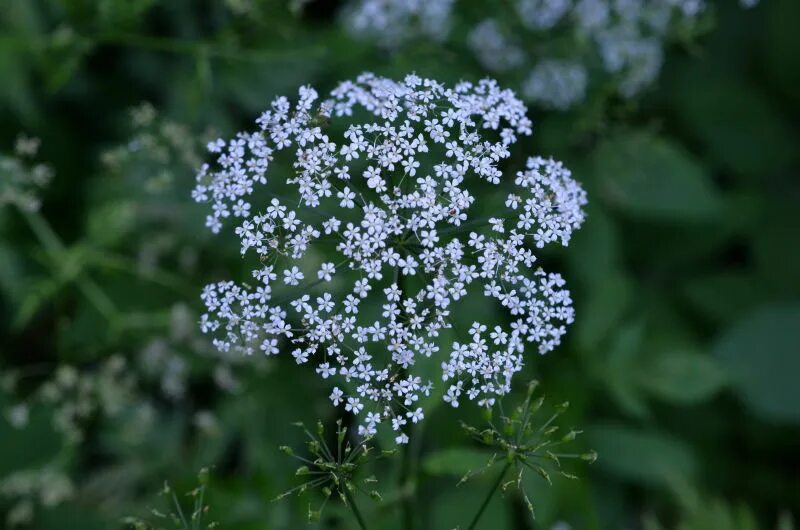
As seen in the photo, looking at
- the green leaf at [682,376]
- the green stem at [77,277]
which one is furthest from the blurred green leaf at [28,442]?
the green leaf at [682,376]

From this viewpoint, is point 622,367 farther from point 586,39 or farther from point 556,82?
point 586,39

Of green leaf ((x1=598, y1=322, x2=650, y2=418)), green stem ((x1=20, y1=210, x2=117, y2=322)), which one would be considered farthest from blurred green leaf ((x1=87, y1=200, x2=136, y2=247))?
green leaf ((x1=598, y1=322, x2=650, y2=418))

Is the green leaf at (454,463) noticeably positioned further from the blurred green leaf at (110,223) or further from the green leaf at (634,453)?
the blurred green leaf at (110,223)

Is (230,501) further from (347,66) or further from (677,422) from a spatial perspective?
(677,422)

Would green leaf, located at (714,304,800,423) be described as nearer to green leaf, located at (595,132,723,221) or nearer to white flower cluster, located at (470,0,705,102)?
green leaf, located at (595,132,723,221)

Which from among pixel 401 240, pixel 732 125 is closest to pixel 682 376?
pixel 732 125
